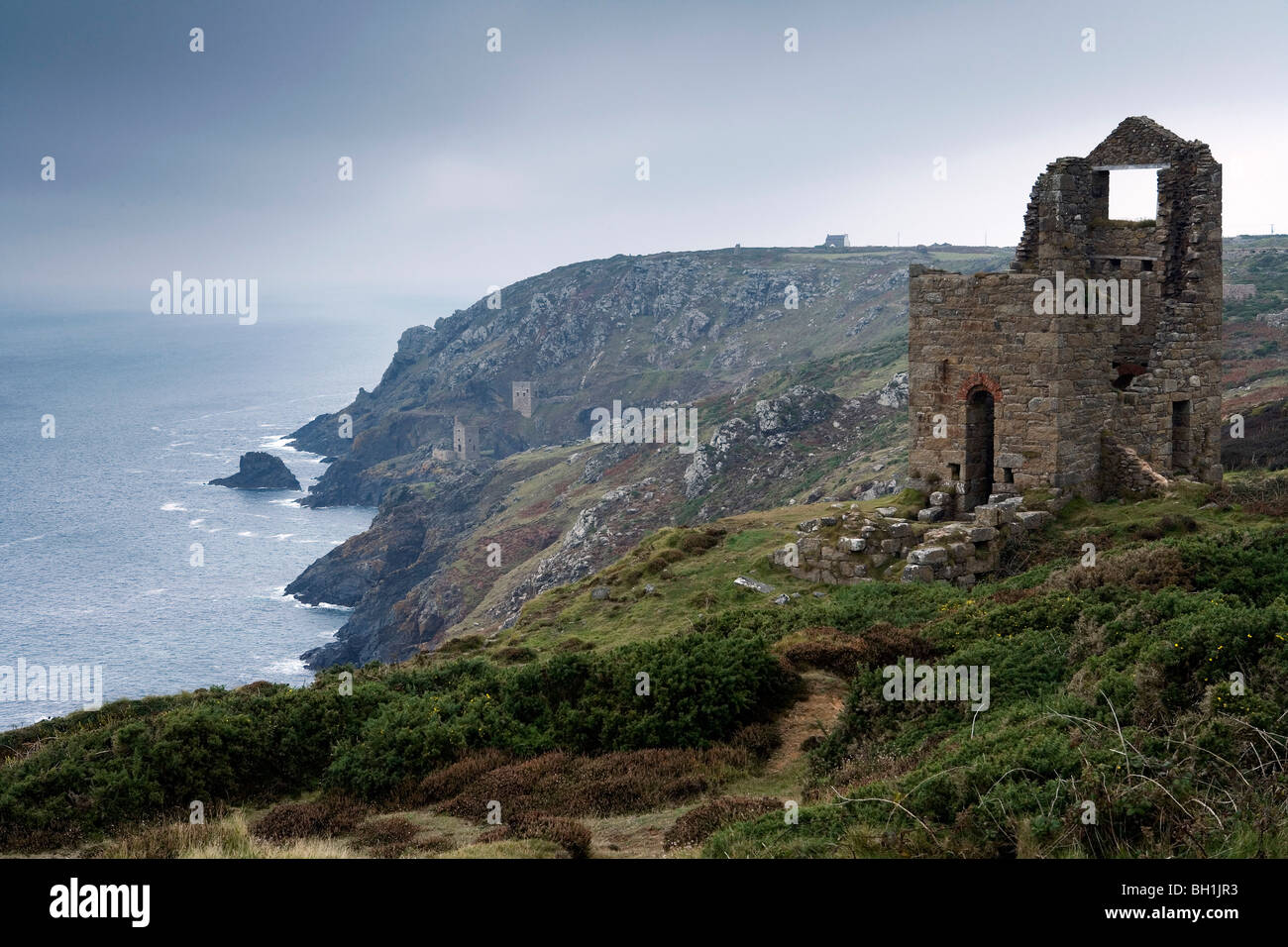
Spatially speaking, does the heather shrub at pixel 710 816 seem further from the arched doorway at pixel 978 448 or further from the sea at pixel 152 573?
the sea at pixel 152 573

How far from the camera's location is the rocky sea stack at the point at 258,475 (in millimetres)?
153625

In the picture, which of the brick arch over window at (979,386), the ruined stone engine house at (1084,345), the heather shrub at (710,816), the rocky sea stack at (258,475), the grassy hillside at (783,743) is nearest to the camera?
the grassy hillside at (783,743)

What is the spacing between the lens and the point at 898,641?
1491 cm

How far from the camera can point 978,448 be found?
2377 cm

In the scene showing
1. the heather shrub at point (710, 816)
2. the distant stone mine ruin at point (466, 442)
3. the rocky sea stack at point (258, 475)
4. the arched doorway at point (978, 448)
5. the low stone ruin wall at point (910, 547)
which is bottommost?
the rocky sea stack at point (258, 475)

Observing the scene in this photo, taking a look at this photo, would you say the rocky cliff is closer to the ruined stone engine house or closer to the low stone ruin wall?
the ruined stone engine house

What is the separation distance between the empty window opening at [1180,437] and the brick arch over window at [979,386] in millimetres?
4707

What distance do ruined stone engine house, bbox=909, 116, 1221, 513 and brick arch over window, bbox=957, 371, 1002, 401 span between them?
0.03m

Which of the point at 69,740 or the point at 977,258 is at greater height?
the point at 977,258

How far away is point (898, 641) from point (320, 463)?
176m

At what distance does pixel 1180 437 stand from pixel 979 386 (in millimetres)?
5253

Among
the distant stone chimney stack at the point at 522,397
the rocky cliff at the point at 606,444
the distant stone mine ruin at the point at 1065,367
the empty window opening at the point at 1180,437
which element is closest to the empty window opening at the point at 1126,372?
the distant stone mine ruin at the point at 1065,367
